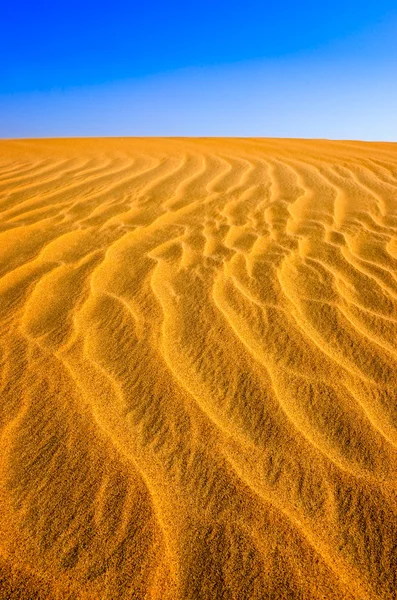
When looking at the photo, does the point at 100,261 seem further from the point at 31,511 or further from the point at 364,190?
the point at 364,190

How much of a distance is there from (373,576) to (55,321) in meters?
1.47

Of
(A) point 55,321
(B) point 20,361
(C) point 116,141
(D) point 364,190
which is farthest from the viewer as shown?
(C) point 116,141

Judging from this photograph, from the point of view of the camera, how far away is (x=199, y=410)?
1361mm

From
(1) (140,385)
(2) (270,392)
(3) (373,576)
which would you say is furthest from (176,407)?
(3) (373,576)

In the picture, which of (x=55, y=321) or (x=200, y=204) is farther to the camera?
(x=200, y=204)

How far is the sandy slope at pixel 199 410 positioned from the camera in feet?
3.13

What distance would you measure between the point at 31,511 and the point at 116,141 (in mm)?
7877

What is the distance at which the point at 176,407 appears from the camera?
4.50ft

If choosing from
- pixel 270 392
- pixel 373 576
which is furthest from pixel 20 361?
pixel 373 576

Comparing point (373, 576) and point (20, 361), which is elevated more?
point (20, 361)

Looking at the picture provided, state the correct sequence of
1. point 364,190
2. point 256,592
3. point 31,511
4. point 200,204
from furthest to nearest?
point 364,190
point 200,204
point 31,511
point 256,592

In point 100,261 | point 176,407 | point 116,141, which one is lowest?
point 176,407

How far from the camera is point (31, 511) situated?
105cm

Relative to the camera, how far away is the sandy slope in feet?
3.13
